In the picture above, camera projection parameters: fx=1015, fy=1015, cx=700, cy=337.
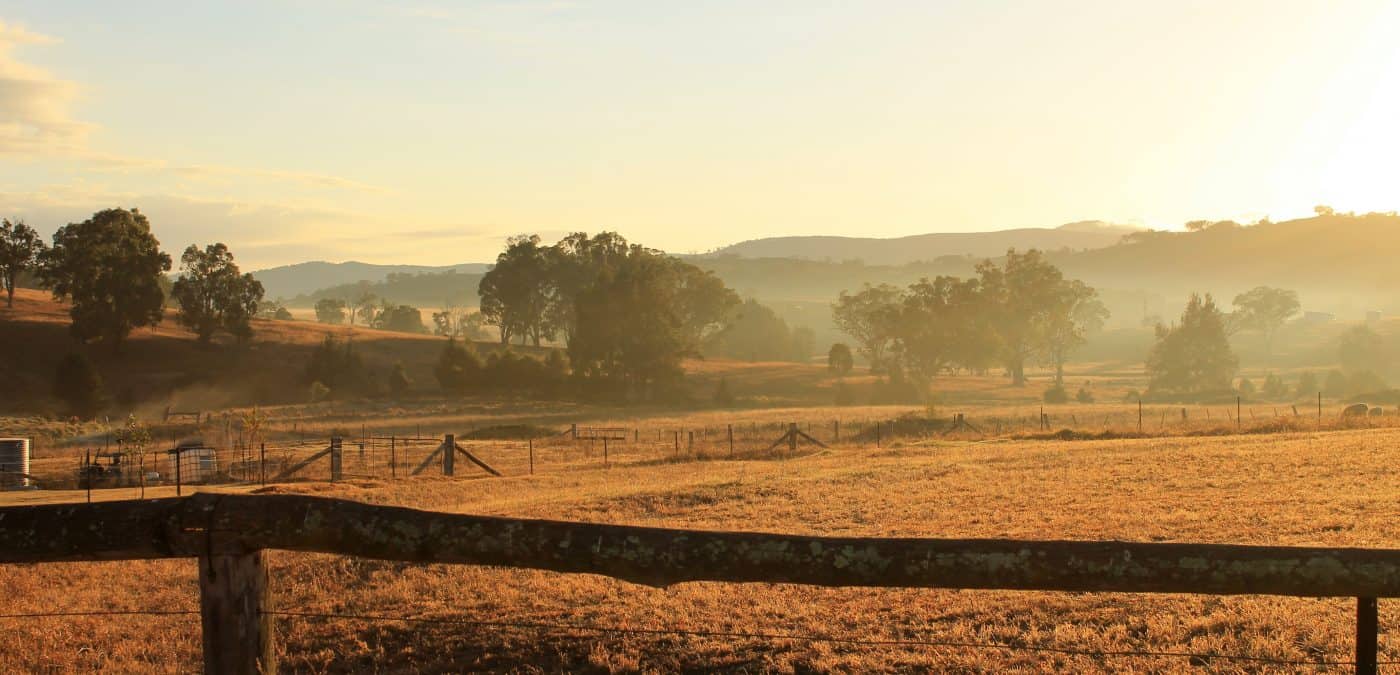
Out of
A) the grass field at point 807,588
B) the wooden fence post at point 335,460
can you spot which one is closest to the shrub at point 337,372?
the grass field at point 807,588

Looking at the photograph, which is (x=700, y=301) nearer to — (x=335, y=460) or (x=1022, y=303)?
(x=1022, y=303)

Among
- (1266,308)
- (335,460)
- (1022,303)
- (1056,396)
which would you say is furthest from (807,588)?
(1266,308)

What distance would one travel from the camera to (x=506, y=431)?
58688mm

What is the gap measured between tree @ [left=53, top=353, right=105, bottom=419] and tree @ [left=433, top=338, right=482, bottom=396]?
26652mm

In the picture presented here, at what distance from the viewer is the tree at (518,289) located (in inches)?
4867

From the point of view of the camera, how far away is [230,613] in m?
4.48

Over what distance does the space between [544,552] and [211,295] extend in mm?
105900

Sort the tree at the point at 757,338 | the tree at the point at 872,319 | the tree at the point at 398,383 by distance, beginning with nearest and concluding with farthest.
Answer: the tree at the point at 398,383
the tree at the point at 872,319
the tree at the point at 757,338

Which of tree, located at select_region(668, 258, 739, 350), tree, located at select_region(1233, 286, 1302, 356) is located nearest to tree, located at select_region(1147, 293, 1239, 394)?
tree, located at select_region(668, 258, 739, 350)

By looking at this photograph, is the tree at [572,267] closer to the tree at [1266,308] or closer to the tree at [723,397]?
A: the tree at [723,397]

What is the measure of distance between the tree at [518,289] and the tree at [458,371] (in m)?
30.7

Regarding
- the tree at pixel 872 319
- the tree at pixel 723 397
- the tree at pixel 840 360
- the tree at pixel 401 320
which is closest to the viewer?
the tree at pixel 723 397

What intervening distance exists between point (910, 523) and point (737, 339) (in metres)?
135

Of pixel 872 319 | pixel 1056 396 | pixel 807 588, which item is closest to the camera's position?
pixel 807 588
